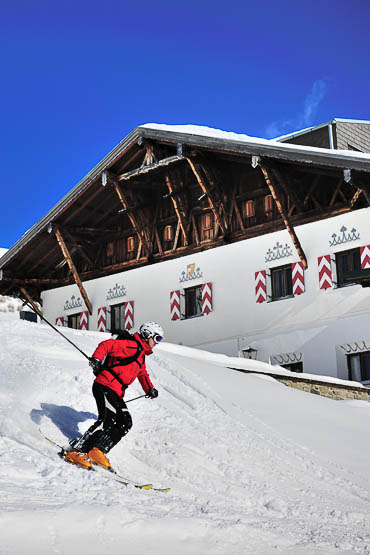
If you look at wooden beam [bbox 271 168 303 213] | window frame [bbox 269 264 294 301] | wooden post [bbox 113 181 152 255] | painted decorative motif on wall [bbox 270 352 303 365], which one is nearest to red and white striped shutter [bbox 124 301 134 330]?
wooden post [bbox 113 181 152 255]

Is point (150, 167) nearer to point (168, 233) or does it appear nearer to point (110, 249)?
point (168, 233)

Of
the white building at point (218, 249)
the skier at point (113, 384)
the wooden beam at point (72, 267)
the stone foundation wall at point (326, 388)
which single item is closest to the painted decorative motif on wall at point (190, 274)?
the white building at point (218, 249)

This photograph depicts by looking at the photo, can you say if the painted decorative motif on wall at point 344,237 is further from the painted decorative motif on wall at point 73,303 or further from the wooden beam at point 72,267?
the painted decorative motif on wall at point 73,303

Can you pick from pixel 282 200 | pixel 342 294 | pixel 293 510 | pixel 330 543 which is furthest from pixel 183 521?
pixel 282 200

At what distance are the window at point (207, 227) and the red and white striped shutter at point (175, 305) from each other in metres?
1.76

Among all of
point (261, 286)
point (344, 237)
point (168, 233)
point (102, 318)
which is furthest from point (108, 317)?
point (344, 237)

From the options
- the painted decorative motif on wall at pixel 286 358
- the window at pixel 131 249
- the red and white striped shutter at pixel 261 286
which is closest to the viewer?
the painted decorative motif on wall at pixel 286 358

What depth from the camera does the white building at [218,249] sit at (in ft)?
54.9

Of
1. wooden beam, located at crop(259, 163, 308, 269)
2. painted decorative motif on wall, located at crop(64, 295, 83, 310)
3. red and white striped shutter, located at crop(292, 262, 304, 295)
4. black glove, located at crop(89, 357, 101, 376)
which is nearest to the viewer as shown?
black glove, located at crop(89, 357, 101, 376)

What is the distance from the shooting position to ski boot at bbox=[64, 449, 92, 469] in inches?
240

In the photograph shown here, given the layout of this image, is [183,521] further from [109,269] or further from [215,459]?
[109,269]

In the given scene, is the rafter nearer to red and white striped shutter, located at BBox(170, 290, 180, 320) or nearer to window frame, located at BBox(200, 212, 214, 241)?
window frame, located at BBox(200, 212, 214, 241)

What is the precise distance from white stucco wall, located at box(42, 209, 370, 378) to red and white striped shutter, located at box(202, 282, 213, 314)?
0.44 ft

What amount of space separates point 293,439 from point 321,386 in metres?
5.57
